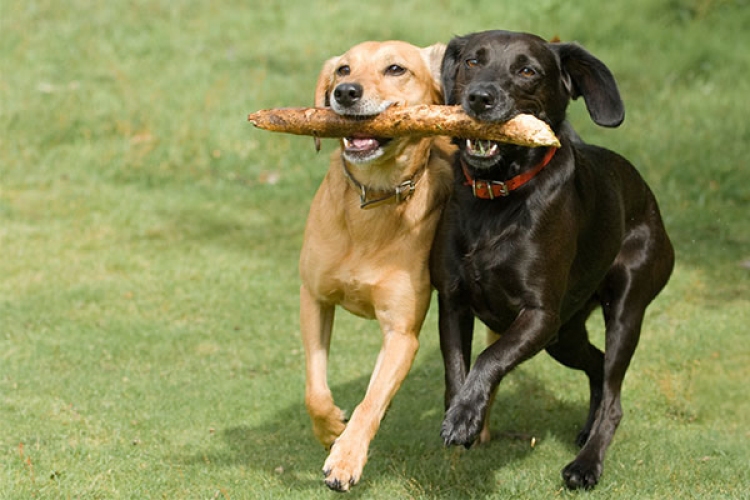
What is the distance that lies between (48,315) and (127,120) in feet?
16.4

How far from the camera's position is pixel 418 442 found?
19.5ft

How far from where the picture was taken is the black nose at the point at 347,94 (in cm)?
495

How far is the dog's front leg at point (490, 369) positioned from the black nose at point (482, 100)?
930mm

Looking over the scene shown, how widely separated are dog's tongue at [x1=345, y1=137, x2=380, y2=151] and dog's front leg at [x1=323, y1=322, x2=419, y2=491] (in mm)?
882

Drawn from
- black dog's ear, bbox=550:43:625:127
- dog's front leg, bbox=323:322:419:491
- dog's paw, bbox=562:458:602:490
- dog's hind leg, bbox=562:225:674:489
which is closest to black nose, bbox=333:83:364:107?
black dog's ear, bbox=550:43:625:127

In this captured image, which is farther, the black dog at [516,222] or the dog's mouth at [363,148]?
the dog's mouth at [363,148]

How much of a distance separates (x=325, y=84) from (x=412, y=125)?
3.58ft

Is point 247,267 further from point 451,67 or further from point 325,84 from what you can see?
point 451,67

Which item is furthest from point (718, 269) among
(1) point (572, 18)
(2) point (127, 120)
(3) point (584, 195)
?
(2) point (127, 120)

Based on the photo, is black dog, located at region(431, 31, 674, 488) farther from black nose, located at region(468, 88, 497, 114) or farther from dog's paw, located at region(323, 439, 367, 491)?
dog's paw, located at region(323, 439, 367, 491)

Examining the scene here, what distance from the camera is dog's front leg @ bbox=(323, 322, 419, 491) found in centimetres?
455

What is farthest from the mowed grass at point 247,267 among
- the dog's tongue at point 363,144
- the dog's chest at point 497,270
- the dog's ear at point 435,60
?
the dog's ear at point 435,60

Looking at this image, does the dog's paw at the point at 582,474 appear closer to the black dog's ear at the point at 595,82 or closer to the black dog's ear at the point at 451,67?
the black dog's ear at the point at 595,82

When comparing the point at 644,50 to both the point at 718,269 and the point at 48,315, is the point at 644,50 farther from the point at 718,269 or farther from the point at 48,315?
the point at 48,315
